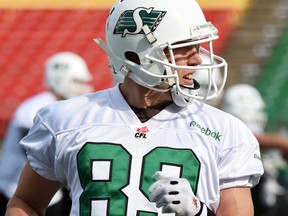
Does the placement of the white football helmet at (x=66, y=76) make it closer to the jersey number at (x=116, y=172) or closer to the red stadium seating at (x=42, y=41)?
the red stadium seating at (x=42, y=41)

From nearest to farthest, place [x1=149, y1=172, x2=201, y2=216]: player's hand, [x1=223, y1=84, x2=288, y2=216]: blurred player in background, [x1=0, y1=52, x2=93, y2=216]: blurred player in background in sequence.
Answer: [x1=149, y1=172, x2=201, y2=216]: player's hand, [x1=0, y1=52, x2=93, y2=216]: blurred player in background, [x1=223, y1=84, x2=288, y2=216]: blurred player in background

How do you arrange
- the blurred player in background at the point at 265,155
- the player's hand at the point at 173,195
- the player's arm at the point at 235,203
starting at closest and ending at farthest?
the player's hand at the point at 173,195
the player's arm at the point at 235,203
the blurred player in background at the point at 265,155

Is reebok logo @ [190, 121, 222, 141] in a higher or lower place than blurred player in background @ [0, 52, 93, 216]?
higher

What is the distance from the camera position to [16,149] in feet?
20.7

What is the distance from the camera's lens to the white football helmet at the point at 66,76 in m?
6.95

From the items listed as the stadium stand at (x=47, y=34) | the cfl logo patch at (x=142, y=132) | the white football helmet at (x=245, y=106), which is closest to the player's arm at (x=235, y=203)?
the cfl logo patch at (x=142, y=132)

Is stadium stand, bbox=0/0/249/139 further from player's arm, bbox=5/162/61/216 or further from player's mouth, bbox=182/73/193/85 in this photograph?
player's mouth, bbox=182/73/193/85

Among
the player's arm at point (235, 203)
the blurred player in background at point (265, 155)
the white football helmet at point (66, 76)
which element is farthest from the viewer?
the white football helmet at point (66, 76)

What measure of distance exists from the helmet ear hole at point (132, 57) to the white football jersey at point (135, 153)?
152mm

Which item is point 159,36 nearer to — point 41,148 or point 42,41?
point 41,148

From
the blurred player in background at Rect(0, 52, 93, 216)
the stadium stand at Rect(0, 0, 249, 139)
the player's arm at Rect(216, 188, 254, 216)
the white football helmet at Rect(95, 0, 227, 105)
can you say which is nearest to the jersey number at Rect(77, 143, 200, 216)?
the player's arm at Rect(216, 188, 254, 216)

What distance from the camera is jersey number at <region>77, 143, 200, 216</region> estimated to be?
285cm

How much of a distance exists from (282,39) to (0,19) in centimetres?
427

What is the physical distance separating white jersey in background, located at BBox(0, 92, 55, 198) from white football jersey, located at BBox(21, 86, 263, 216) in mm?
3249
